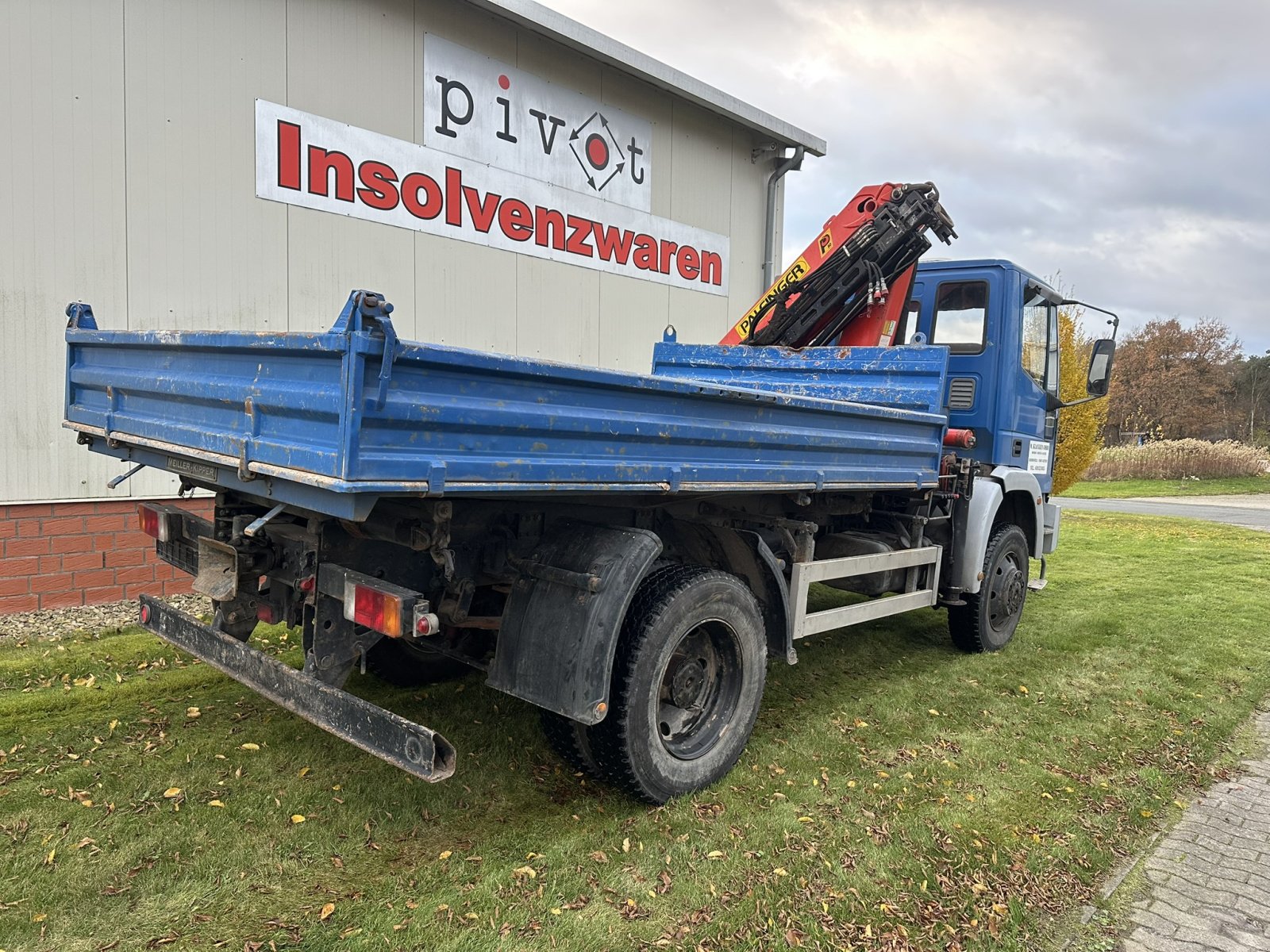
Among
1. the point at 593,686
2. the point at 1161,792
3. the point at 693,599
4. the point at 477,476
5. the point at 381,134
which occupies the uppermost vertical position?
the point at 381,134

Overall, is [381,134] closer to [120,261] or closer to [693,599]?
[120,261]

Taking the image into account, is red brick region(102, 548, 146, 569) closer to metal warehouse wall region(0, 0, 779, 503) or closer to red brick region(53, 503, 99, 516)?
red brick region(53, 503, 99, 516)

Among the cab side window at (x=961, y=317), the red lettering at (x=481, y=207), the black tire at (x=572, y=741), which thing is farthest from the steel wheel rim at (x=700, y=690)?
the red lettering at (x=481, y=207)

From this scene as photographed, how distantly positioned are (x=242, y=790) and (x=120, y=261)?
3.88 m

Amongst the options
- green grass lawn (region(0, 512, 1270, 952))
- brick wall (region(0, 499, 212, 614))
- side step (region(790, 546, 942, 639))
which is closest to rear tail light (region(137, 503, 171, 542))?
green grass lawn (region(0, 512, 1270, 952))

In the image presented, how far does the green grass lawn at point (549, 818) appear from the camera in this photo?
257 cm

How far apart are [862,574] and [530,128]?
5.16 meters

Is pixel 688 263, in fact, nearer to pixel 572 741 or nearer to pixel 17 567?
pixel 17 567

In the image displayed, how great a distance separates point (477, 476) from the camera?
8.09ft

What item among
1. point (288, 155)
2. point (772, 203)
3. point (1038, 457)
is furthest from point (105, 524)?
point (772, 203)

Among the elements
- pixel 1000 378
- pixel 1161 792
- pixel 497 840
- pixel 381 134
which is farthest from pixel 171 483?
pixel 1161 792

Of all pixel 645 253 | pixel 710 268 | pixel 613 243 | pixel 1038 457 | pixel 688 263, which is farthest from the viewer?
pixel 710 268

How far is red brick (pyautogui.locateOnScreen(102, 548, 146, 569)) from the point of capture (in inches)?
220

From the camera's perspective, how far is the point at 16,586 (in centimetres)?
523
